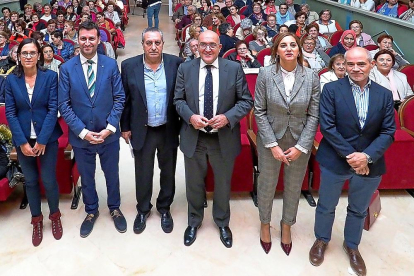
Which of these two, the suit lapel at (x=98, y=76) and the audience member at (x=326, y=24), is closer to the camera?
the suit lapel at (x=98, y=76)

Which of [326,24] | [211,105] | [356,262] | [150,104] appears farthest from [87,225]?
[326,24]

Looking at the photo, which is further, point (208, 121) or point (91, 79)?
point (91, 79)

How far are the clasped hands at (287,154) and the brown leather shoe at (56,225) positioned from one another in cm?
153

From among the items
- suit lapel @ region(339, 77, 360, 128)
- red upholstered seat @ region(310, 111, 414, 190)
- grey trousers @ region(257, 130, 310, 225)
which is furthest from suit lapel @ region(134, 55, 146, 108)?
red upholstered seat @ region(310, 111, 414, 190)

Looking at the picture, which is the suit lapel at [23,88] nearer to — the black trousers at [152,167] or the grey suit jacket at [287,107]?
the black trousers at [152,167]

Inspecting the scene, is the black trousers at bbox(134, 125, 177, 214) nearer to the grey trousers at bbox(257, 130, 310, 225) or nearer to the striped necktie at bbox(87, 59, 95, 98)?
the striped necktie at bbox(87, 59, 95, 98)

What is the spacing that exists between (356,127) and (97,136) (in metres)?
1.47

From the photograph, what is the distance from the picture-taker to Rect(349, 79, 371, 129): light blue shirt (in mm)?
2039

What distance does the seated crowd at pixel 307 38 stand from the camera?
3913mm

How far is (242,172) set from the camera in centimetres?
300

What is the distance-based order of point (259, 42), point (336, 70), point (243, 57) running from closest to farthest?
1. point (336, 70)
2. point (243, 57)
3. point (259, 42)

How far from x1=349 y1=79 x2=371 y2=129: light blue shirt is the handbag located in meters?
0.87

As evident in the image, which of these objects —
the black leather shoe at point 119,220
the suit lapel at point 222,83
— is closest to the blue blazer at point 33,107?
the black leather shoe at point 119,220

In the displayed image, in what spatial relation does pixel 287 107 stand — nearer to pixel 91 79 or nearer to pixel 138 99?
pixel 138 99
